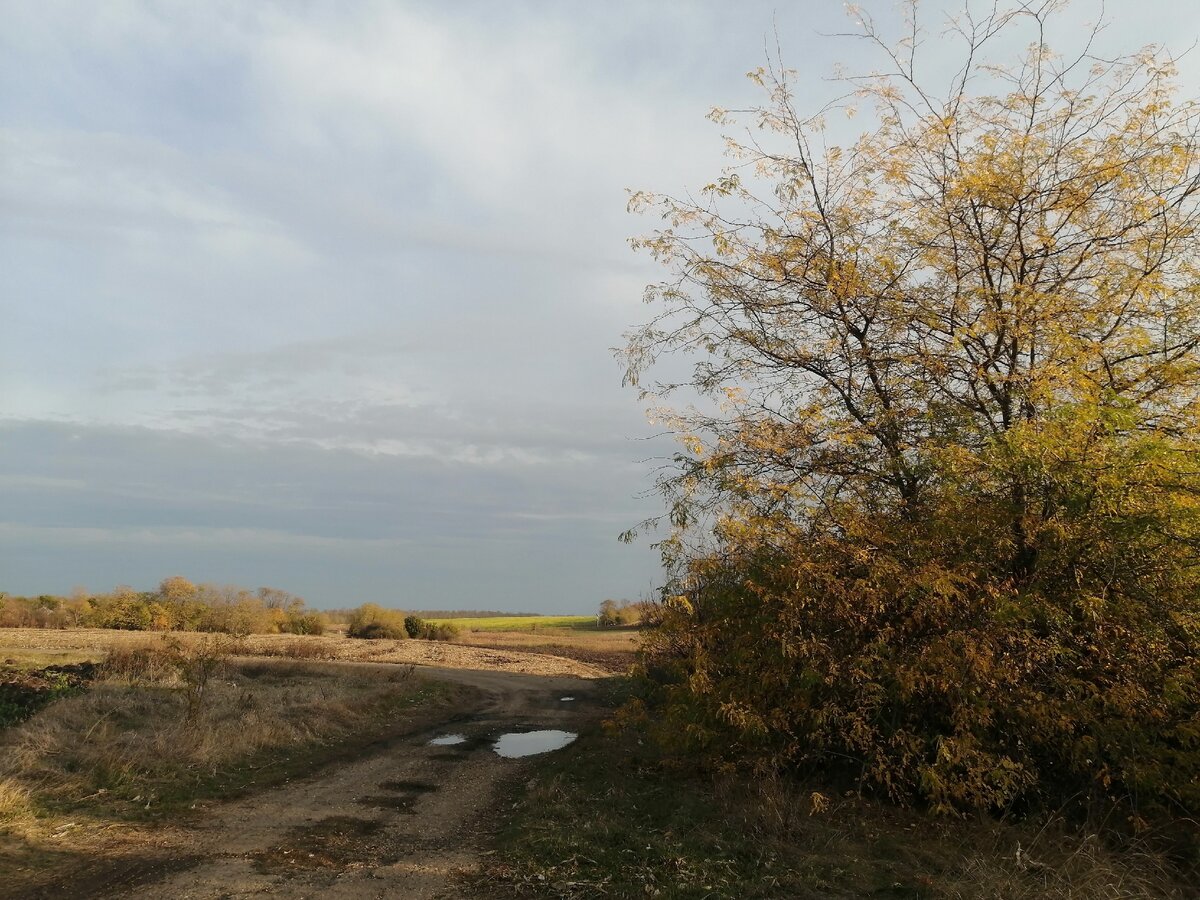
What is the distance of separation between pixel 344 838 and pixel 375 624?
50.8m

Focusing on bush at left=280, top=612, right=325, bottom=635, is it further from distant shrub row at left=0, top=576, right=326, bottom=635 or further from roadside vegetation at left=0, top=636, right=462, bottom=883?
roadside vegetation at left=0, top=636, right=462, bottom=883

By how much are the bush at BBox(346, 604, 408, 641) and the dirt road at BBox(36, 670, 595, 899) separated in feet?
140

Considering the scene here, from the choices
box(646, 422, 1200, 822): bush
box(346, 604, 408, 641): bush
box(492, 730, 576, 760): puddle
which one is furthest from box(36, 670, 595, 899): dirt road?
box(346, 604, 408, 641): bush

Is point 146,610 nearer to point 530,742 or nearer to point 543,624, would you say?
point 530,742

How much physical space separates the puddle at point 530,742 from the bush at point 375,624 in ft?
129

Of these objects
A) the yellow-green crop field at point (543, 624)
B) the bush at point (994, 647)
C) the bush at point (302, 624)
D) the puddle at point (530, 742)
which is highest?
the bush at point (994, 647)

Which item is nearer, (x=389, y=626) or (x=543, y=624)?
(x=389, y=626)

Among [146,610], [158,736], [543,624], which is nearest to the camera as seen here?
[158,736]

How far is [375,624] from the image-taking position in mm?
56156

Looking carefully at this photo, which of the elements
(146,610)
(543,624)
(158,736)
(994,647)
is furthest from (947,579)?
(543,624)

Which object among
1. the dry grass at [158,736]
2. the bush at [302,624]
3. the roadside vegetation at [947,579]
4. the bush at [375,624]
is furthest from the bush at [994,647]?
the bush at [302,624]

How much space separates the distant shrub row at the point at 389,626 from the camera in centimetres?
5541

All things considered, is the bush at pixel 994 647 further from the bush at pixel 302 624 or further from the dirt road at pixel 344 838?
the bush at pixel 302 624

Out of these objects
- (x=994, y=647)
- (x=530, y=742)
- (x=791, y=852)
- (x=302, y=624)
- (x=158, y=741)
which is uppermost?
(x=994, y=647)
